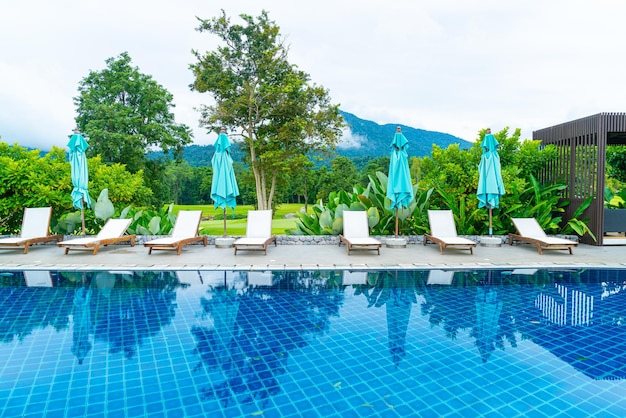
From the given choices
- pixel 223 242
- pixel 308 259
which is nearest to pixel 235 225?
pixel 223 242

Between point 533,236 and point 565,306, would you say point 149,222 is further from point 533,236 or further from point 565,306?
point 533,236

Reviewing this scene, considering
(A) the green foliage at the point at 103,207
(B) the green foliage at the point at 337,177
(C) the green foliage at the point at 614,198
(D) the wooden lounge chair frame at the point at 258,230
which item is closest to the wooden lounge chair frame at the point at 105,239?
(A) the green foliage at the point at 103,207

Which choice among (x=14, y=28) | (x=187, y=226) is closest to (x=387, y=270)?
(x=187, y=226)

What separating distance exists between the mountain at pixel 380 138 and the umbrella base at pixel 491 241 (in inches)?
2529

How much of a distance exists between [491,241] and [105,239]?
30.7 feet

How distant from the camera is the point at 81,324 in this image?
449cm

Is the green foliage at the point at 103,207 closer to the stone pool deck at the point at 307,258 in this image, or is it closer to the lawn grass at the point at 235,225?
the stone pool deck at the point at 307,258

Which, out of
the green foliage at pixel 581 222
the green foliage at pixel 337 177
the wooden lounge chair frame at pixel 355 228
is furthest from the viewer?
the green foliage at pixel 337 177

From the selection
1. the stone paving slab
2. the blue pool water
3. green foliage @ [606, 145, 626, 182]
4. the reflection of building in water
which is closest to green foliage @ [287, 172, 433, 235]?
the stone paving slab

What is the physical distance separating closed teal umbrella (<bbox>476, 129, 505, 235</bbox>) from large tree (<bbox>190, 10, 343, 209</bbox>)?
1799 cm

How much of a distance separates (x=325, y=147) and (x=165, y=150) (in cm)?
1119

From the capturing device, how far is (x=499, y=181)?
9367 millimetres

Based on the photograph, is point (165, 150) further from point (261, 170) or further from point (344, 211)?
point (344, 211)

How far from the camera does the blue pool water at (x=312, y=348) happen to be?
112 inches
